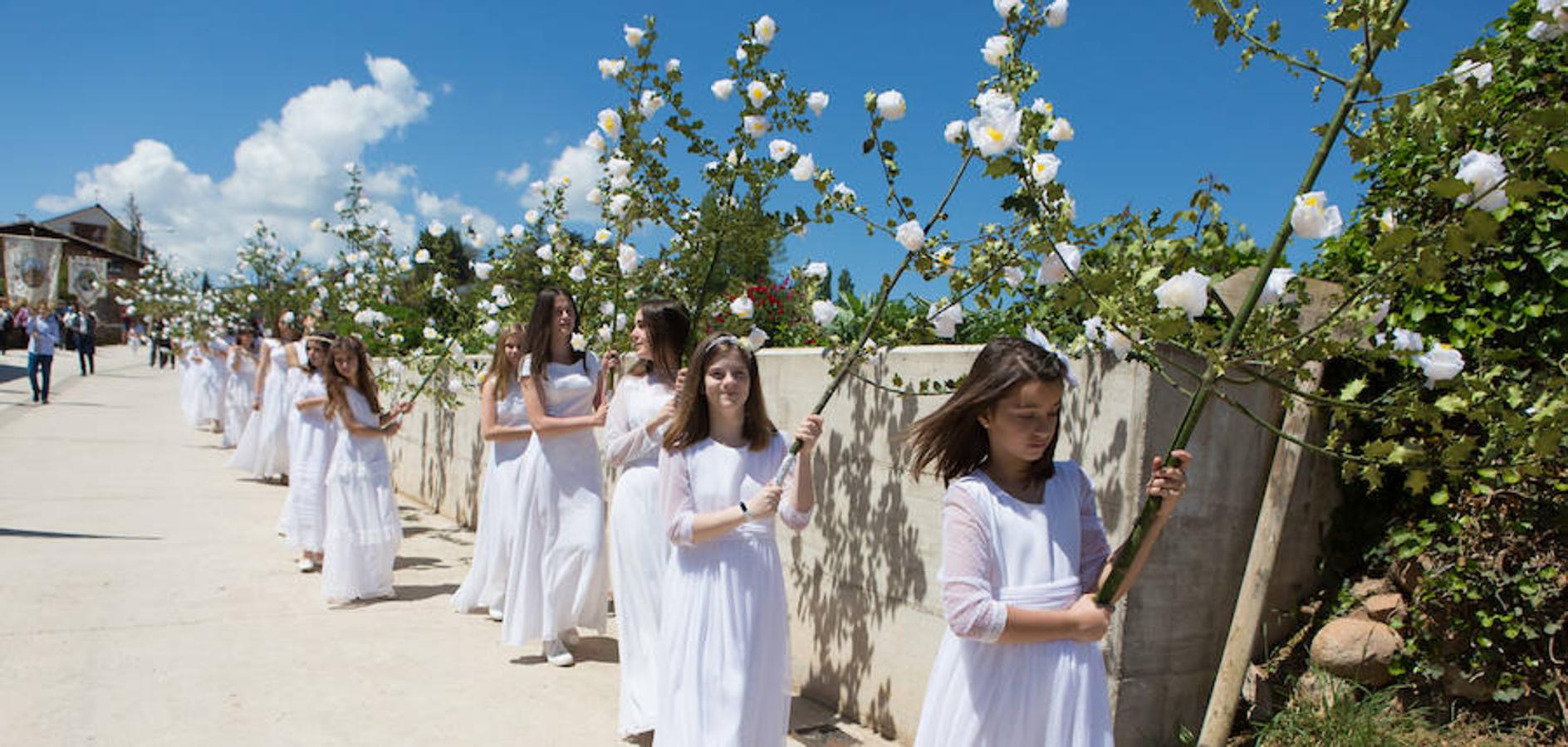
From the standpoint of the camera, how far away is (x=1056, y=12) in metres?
3.45

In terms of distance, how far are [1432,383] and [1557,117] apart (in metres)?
0.69

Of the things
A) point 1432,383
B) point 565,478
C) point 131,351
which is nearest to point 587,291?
point 565,478

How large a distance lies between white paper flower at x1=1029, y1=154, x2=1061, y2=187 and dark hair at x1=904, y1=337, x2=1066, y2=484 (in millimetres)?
463

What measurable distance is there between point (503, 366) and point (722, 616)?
339cm

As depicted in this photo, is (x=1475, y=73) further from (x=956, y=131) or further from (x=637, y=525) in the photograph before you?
(x=637, y=525)

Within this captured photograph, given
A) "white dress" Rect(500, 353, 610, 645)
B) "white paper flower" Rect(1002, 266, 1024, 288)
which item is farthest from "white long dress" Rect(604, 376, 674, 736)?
"white paper flower" Rect(1002, 266, 1024, 288)

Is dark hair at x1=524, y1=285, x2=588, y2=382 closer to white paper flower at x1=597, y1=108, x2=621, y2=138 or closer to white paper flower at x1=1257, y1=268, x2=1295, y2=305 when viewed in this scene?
white paper flower at x1=597, y1=108, x2=621, y2=138

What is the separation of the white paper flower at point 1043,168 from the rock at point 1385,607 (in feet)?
7.93

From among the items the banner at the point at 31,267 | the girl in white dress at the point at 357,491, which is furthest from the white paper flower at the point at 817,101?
the banner at the point at 31,267

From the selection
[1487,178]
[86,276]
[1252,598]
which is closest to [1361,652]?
[1252,598]

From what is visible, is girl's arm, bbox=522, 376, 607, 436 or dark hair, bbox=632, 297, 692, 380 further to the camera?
girl's arm, bbox=522, 376, 607, 436

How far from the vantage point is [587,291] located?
628 cm

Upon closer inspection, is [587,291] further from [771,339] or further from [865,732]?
[865,732]

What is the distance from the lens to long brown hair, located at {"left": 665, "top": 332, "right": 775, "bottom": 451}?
3744 millimetres
